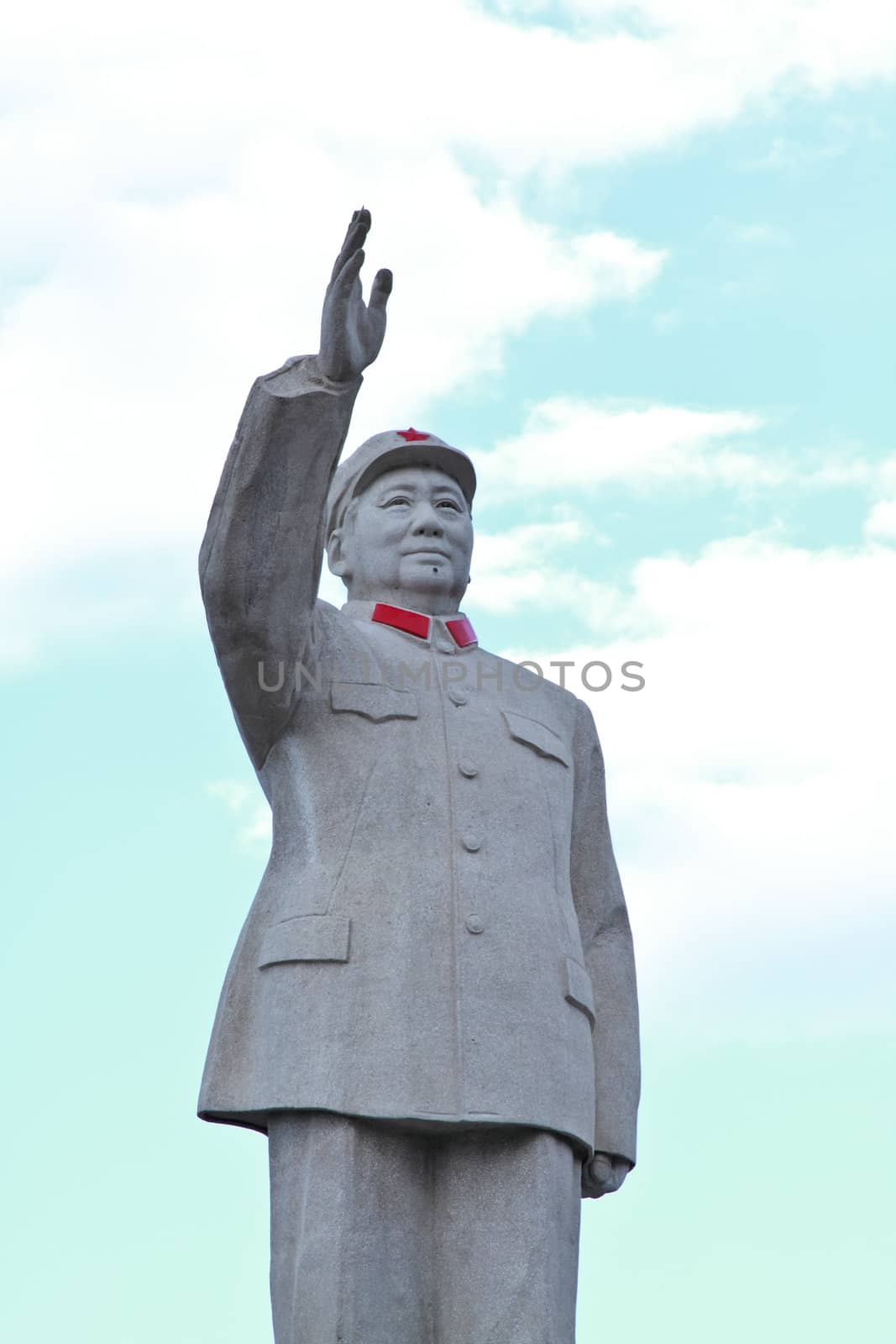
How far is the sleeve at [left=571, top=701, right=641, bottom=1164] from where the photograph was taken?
28.1ft

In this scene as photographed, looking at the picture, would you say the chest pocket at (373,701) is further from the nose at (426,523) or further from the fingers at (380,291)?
the fingers at (380,291)

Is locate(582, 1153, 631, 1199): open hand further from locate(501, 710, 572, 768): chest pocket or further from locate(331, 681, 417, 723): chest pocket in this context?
locate(331, 681, 417, 723): chest pocket

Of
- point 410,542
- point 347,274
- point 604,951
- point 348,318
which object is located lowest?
point 604,951

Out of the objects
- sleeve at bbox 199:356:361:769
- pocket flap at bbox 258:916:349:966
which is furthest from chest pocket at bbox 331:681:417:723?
pocket flap at bbox 258:916:349:966

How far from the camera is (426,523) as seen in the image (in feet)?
29.7

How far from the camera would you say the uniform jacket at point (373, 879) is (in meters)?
7.83

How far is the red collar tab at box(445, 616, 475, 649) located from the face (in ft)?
0.27

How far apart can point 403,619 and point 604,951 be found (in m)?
1.60

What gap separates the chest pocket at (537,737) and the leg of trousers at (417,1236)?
5.39ft

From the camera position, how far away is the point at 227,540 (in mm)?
8055

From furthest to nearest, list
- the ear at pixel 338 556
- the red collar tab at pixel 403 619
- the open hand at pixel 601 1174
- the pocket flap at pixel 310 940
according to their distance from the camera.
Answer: the ear at pixel 338 556, the red collar tab at pixel 403 619, the open hand at pixel 601 1174, the pocket flap at pixel 310 940

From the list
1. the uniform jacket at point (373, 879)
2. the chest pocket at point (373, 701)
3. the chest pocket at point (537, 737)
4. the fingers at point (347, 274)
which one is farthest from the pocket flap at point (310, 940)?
the fingers at point (347, 274)

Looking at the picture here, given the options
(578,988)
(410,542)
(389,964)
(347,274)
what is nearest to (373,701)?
(410,542)

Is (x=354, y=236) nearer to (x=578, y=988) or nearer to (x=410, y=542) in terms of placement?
(x=410, y=542)
